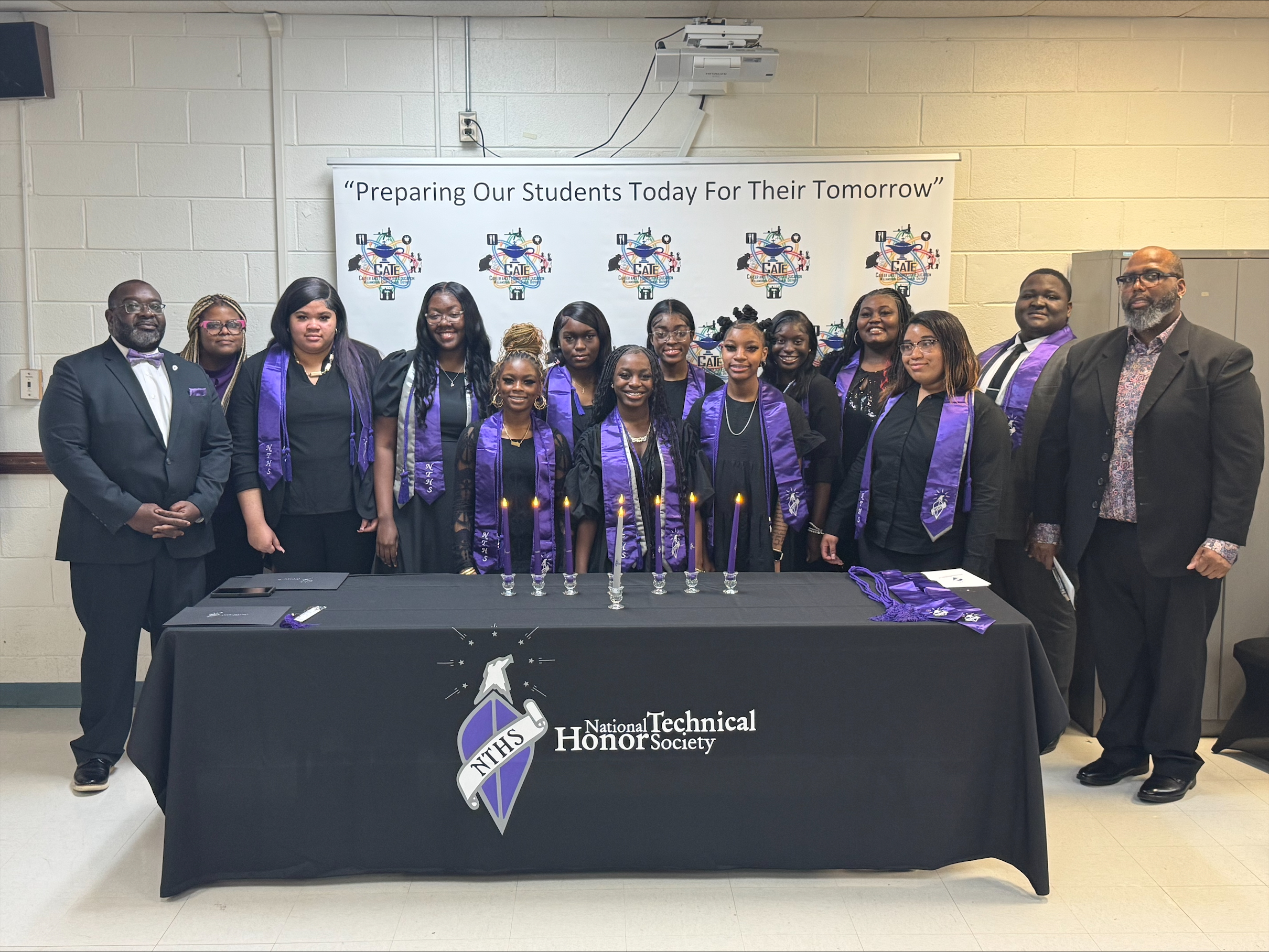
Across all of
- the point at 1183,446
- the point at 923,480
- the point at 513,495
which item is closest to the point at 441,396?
the point at 513,495

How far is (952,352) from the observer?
11.1 feet

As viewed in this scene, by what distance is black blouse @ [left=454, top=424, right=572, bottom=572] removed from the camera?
3.48m

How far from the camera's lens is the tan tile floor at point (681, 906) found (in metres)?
2.52

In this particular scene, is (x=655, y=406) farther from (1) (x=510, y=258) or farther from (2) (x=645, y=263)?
(1) (x=510, y=258)

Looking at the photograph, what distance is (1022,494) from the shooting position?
3715 millimetres

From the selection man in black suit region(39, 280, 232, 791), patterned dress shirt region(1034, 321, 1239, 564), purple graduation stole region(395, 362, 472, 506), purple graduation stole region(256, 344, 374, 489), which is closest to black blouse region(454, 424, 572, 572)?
purple graduation stole region(395, 362, 472, 506)

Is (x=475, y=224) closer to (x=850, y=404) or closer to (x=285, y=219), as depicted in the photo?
(x=285, y=219)

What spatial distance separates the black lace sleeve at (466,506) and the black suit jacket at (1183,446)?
2052mm

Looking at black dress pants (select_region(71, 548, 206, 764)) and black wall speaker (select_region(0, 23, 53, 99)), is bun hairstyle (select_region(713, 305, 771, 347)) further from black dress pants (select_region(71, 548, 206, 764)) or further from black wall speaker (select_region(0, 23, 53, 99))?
black wall speaker (select_region(0, 23, 53, 99))

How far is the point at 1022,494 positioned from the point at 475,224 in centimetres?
243

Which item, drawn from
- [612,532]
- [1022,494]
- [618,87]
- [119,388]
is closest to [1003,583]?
[1022,494]

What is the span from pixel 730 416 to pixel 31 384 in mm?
2961

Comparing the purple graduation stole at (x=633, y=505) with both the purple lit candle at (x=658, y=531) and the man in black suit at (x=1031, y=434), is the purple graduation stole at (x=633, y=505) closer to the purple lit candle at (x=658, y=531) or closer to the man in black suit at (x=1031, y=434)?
the purple lit candle at (x=658, y=531)

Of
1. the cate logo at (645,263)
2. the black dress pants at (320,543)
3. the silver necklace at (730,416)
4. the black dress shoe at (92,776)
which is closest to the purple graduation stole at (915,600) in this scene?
the silver necklace at (730,416)
